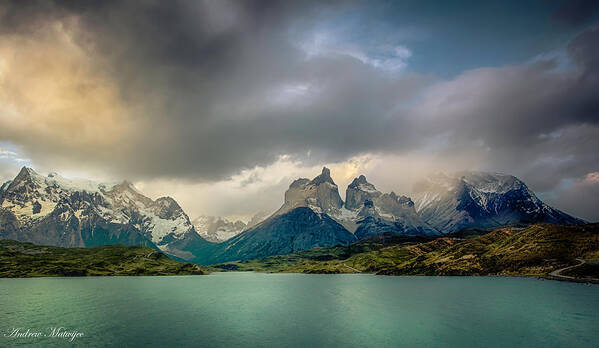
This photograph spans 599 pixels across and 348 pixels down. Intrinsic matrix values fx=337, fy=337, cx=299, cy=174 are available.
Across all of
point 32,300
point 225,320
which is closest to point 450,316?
point 225,320

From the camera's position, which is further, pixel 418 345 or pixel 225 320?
pixel 225 320

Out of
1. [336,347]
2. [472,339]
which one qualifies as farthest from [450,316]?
[336,347]

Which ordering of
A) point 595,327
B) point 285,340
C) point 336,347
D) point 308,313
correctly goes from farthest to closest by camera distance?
point 308,313 < point 595,327 < point 285,340 < point 336,347

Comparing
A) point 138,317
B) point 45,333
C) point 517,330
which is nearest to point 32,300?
point 138,317

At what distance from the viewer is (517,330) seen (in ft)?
279

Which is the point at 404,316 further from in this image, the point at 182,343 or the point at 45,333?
the point at 45,333

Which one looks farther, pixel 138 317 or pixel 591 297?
pixel 591 297

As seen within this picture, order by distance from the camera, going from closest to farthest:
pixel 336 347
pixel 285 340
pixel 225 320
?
pixel 336 347 → pixel 285 340 → pixel 225 320

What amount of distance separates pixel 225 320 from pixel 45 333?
44.1 m

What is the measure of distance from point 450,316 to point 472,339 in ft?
101

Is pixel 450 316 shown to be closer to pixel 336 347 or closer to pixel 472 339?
pixel 472 339

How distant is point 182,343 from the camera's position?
73.0 meters

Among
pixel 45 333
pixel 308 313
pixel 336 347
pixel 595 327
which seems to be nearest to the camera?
pixel 336 347

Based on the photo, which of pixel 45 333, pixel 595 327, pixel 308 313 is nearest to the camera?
pixel 45 333
